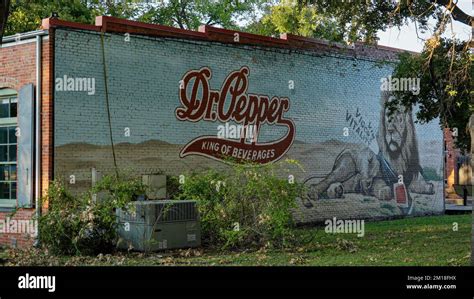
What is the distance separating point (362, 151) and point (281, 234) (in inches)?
395

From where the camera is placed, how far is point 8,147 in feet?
53.3

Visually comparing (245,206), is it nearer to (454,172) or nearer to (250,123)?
(250,123)

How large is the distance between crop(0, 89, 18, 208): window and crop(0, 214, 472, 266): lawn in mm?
2504

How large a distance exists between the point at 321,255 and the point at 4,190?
845cm

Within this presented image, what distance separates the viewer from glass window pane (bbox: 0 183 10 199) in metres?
16.3

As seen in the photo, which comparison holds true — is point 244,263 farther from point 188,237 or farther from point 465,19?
point 465,19

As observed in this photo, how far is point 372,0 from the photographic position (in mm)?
16938

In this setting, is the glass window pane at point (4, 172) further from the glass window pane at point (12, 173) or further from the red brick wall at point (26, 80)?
the red brick wall at point (26, 80)

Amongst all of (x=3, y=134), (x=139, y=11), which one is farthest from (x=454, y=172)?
(x=139, y=11)

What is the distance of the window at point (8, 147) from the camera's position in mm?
16125

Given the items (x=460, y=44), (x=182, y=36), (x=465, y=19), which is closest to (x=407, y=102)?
(x=460, y=44)

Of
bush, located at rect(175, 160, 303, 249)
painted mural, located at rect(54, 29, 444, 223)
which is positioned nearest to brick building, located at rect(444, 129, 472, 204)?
painted mural, located at rect(54, 29, 444, 223)

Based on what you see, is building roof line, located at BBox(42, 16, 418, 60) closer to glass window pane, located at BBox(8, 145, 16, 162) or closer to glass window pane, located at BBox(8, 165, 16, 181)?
glass window pane, located at BBox(8, 145, 16, 162)

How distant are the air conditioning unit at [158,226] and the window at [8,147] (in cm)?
397
